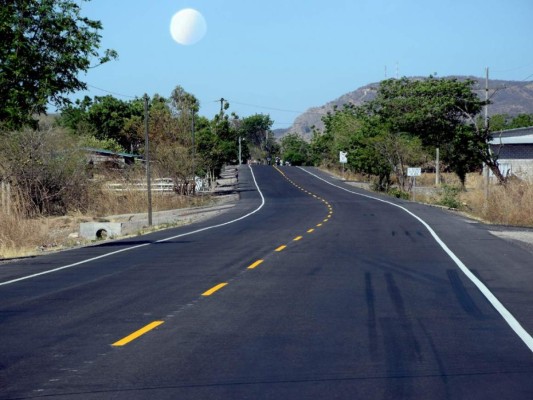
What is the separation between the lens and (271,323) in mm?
10617

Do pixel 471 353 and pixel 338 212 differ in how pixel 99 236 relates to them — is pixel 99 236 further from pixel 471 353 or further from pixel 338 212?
pixel 471 353

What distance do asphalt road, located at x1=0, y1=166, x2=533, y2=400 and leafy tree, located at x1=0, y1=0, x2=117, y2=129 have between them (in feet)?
29.1

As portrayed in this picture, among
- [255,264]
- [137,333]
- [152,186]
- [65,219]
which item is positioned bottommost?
[65,219]

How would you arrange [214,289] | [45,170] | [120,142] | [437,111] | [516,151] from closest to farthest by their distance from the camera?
[214,289] < [45,170] < [437,111] < [516,151] < [120,142]

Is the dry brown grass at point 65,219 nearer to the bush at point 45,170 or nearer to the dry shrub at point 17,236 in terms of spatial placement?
the dry shrub at point 17,236

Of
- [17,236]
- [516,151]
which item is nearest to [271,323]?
[17,236]

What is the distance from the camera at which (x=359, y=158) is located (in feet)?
265

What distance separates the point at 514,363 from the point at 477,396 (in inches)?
58.0

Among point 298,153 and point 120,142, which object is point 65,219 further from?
point 298,153

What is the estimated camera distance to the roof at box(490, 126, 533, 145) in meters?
71.2

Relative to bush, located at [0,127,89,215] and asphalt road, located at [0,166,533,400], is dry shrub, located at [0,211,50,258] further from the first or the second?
bush, located at [0,127,89,215]

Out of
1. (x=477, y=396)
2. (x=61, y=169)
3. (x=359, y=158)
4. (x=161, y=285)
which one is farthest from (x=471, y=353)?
(x=359, y=158)

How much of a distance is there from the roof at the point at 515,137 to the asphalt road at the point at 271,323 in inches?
1984

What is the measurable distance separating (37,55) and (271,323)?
22.2 metres
